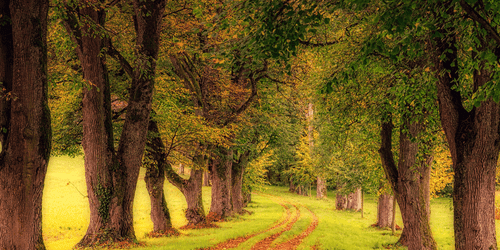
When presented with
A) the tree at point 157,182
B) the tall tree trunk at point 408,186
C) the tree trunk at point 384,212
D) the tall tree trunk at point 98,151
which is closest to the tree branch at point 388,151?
the tall tree trunk at point 408,186

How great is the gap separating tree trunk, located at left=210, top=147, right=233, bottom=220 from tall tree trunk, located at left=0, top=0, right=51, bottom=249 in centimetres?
1705

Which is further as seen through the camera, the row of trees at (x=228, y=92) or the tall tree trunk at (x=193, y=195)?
the tall tree trunk at (x=193, y=195)

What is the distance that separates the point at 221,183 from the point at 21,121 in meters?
18.1

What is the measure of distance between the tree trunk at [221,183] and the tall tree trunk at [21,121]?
1705 cm

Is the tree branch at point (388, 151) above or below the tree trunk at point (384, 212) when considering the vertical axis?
above

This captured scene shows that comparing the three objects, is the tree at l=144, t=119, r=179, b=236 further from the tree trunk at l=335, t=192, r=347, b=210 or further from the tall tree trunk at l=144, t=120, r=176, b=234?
the tree trunk at l=335, t=192, r=347, b=210

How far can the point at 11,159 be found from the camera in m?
5.93

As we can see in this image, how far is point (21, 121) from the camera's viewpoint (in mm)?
5988

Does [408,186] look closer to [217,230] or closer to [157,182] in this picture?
[217,230]

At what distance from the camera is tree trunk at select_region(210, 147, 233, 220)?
920 inches

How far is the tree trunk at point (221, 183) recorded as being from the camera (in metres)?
23.4

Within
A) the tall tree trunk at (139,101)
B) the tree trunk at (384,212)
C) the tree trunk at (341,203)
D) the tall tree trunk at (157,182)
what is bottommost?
the tree trunk at (341,203)

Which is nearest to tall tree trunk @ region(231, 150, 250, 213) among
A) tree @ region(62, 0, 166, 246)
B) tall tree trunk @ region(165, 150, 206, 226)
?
tall tree trunk @ region(165, 150, 206, 226)

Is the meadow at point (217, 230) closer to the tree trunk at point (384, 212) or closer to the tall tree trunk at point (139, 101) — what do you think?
the tree trunk at point (384, 212)
